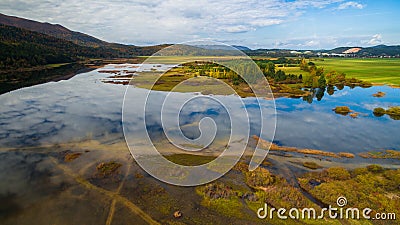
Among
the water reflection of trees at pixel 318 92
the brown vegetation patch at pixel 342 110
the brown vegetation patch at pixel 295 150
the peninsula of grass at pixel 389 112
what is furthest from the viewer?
the water reflection of trees at pixel 318 92

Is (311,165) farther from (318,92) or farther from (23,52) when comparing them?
(23,52)

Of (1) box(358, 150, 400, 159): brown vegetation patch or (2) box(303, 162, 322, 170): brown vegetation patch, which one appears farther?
(1) box(358, 150, 400, 159): brown vegetation patch

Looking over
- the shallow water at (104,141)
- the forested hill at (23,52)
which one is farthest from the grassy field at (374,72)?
the forested hill at (23,52)

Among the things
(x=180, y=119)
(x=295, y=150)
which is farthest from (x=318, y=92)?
(x=295, y=150)

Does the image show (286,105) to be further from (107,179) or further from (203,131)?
(107,179)

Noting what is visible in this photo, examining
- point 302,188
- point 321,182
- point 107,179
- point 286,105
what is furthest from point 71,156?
Result: point 286,105

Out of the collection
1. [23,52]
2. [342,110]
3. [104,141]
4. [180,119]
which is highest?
[23,52]

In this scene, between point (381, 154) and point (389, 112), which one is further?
point (389, 112)

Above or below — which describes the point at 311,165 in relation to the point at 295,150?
below

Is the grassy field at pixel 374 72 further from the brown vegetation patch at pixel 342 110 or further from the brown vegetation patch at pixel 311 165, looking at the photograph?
the brown vegetation patch at pixel 311 165

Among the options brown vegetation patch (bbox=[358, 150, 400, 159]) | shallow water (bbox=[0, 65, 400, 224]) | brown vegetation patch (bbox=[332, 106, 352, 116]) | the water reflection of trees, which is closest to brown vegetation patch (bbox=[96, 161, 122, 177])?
shallow water (bbox=[0, 65, 400, 224])

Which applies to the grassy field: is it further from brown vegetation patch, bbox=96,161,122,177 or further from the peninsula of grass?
brown vegetation patch, bbox=96,161,122,177

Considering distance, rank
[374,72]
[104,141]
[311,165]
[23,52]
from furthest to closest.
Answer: [374,72] < [23,52] < [104,141] < [311,165]
